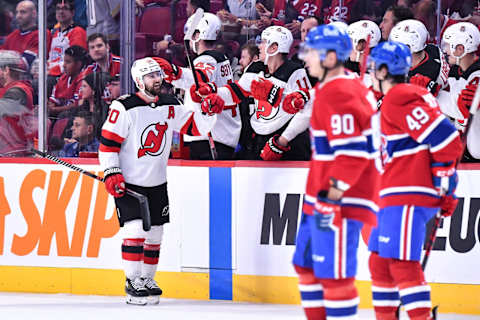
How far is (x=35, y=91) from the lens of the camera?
6598mm

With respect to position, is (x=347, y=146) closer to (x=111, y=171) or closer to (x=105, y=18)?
(x=111, y=171)

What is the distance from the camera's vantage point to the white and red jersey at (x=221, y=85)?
245 inches

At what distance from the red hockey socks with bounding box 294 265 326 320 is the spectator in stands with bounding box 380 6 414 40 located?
2.86 metres

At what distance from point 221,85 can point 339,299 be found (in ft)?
9.37

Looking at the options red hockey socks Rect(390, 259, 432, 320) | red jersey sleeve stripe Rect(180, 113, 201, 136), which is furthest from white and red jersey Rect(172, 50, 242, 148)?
red hockey socks Rect(390, 259, 432, 320)

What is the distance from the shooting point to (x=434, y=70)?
572cm

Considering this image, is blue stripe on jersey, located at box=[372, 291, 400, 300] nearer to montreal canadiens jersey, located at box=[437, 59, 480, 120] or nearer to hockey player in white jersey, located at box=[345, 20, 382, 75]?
montreal canadiens jersey, located at box=[437, 59, 480, 120]

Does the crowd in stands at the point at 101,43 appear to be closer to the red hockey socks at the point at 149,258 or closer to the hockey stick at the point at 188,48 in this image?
the hockey stick at the point at 188,48

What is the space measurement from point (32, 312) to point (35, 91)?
1825 mm

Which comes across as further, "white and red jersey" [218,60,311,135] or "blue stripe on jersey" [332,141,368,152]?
"white and red jersey" [218,60,311,135]

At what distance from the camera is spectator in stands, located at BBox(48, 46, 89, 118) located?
6.55 metres

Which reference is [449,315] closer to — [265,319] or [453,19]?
[265,319]

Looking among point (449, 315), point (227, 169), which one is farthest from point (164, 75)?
point (449, 315)

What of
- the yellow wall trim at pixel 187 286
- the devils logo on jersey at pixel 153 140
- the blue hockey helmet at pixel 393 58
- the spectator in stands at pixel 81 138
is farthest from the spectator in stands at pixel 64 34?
the blue hockey helmet at pixel 393 58
